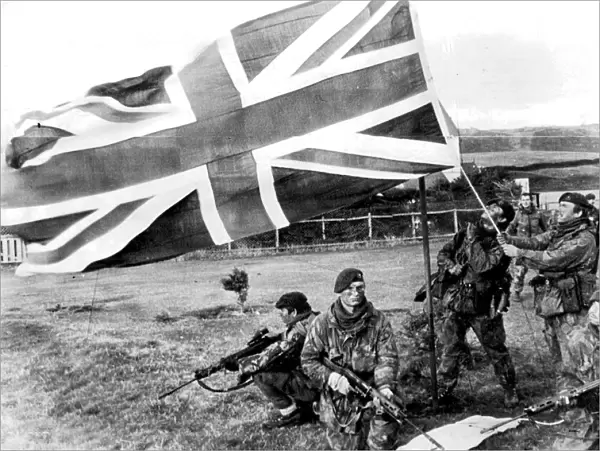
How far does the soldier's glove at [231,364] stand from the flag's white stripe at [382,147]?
129 cm

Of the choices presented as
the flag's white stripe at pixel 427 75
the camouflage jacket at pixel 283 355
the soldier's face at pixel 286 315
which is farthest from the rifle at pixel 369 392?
the flag's white stripe at pixel 427 75

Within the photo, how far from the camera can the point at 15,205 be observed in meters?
3.75

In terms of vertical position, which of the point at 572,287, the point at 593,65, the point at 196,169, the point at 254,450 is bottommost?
the point at 254,450

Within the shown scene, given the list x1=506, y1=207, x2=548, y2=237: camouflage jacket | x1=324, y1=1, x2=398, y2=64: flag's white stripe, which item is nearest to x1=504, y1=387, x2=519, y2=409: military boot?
x1=506, y1=207, x2=548, y2=237: camouflage jacket

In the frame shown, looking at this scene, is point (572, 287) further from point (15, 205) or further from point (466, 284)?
point (15, 205)

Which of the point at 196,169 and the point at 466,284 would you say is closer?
the point at 196,169

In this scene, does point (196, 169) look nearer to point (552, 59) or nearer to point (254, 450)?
point (254, 450)

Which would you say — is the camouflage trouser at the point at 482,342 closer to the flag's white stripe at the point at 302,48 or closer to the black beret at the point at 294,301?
the black beret at the point at 294,301

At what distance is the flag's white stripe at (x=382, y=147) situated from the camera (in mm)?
3773

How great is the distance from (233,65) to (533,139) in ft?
5.95

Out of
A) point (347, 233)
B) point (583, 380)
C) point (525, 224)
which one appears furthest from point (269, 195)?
point (583, 380)

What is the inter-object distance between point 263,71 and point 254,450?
2.10 meters

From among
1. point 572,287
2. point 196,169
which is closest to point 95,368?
point 196,169

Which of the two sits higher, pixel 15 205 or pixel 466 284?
pixel 15 205
